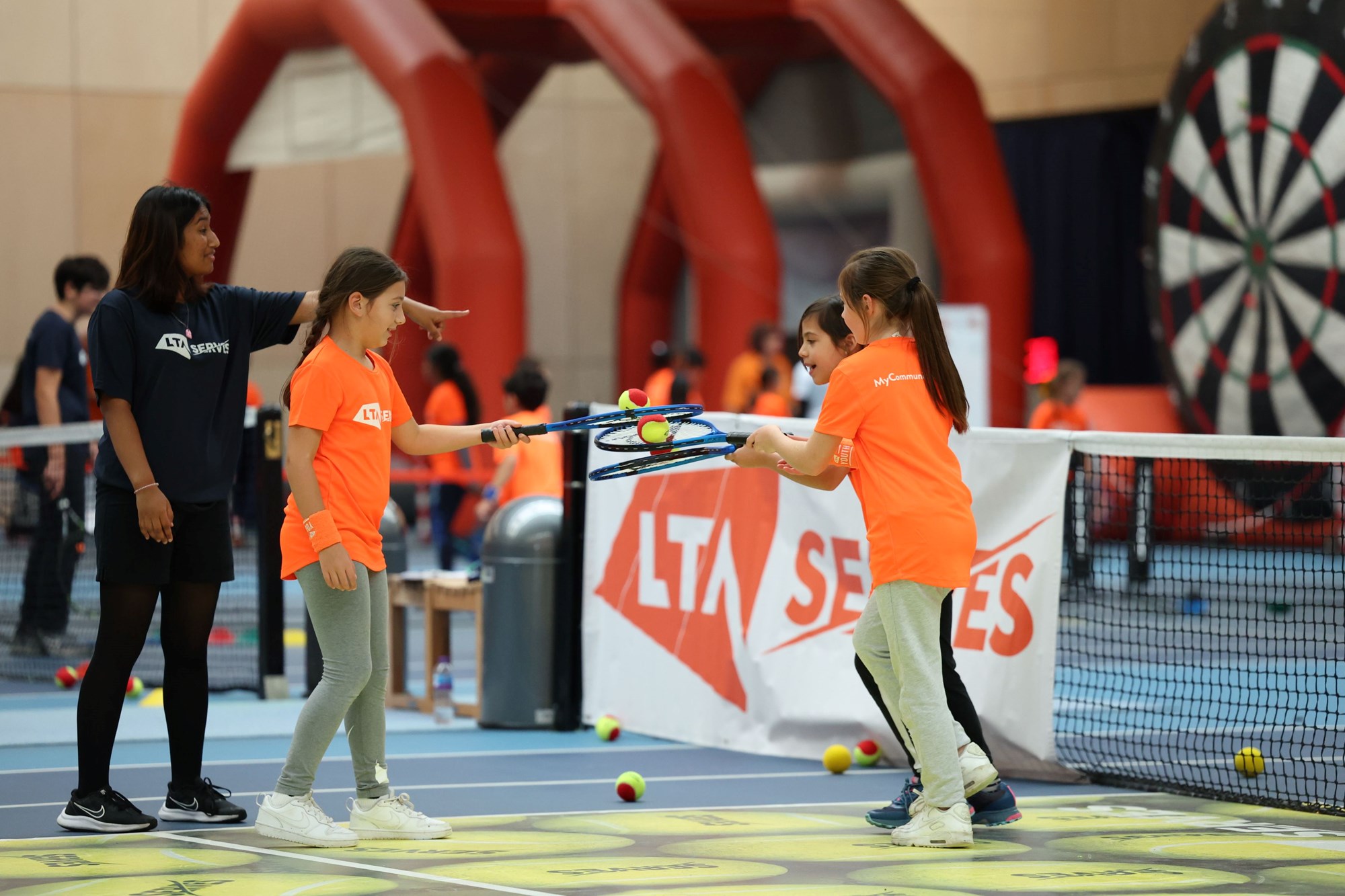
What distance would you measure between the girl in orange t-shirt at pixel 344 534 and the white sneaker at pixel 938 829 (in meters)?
1.53

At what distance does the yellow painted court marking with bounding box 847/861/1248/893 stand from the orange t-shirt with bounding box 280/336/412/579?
1.90m

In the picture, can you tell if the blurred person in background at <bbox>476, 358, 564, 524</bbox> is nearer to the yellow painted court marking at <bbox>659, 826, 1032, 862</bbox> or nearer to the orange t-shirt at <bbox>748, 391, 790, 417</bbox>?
the orange t-shirt at <bbox>748, 391, 790, 417</bbox>

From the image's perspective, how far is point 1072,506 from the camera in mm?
7680

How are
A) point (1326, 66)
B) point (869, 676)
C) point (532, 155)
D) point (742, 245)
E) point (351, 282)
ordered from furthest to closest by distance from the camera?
point (532, 155) < point (742, 245) < point (1326, 66) < point (869, 676) < point (351, 282)

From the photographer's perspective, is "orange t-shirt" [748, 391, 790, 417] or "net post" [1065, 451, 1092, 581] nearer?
"net post" [1065, 451, 1092, 581]

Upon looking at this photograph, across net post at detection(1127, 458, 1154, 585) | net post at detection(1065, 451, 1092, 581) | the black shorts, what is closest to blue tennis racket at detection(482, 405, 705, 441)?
the black shorts

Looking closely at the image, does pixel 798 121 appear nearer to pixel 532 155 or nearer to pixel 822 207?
pixel 822 207

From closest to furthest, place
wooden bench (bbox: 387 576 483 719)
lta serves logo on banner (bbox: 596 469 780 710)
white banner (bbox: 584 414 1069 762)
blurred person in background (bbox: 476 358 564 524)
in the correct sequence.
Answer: white banner (bbox: 584 414 1069 762) → lta serves logo on banner (bbox: 596 469 780 710) → wooden bench (bbox: 387 576 483 719) → blurred person in background (bbox: 476 358 564 524)

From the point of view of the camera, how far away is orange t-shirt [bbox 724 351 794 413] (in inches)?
674

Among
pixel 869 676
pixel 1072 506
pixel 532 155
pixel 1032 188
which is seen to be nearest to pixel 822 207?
pixel 1032 188

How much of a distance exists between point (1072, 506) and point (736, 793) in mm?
1987

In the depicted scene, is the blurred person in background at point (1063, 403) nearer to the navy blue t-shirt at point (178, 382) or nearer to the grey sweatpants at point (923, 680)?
the grey sweatpants at point (923, 680)

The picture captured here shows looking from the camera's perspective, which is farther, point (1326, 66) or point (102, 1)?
point (102, 1)

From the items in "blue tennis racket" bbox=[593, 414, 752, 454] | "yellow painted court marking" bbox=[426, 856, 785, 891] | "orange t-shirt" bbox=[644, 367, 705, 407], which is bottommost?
"yellow painted court marking" bbox=[426, 856, 785, 891]
